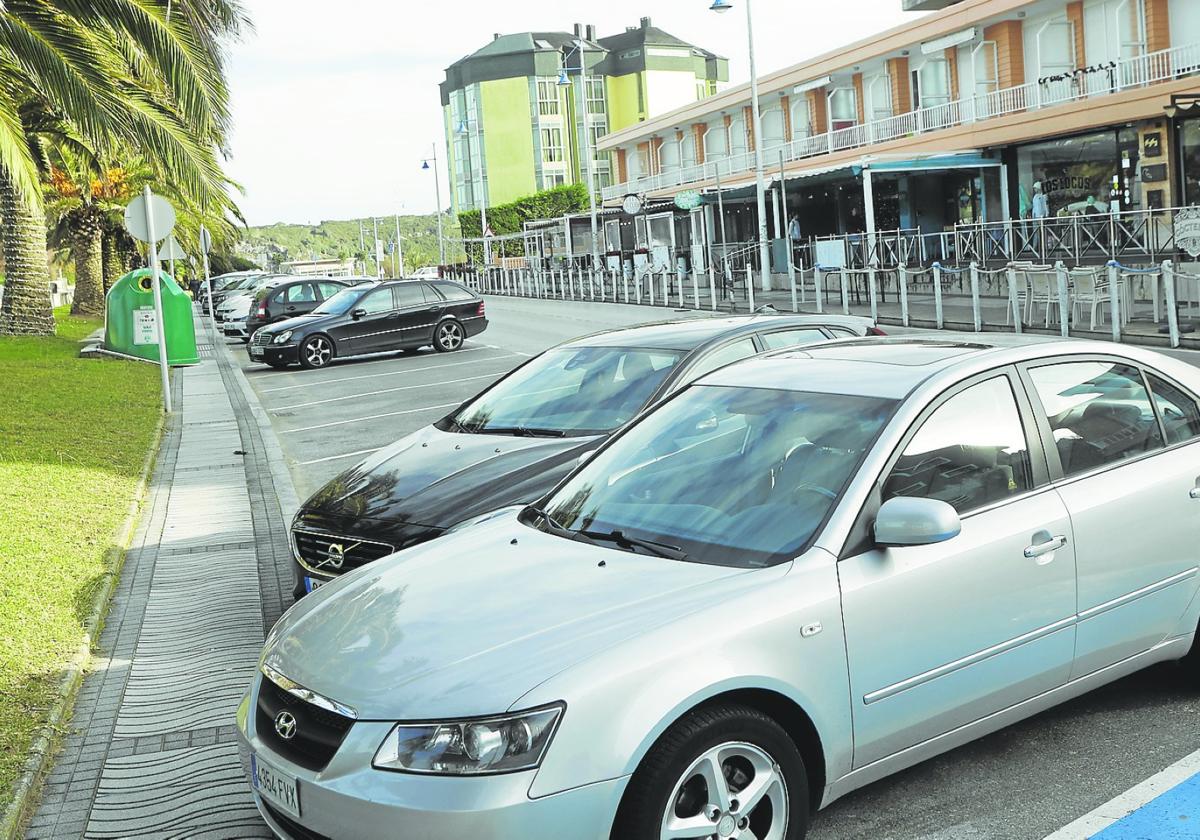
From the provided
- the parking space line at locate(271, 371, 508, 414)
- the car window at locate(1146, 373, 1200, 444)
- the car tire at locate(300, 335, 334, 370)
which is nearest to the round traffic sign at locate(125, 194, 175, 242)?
the parking space line at locate(271, 371, 508, 414)

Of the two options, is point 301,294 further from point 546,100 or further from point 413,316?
point 546,100

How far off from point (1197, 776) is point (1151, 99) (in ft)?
88.4

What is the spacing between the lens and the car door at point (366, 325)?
78.8ft

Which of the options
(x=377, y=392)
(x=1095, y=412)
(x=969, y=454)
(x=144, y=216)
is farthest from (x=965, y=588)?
(x=377, y=392)

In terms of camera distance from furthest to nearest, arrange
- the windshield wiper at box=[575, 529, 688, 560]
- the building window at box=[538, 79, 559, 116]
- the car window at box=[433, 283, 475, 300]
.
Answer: the building window at box=[538, 79, 559, 116] → the car window at box=[433, 283, 475, 300] → the windshield wiper at box=[575, 529, 688, 560]

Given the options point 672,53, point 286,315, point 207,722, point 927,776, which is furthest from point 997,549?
point 672,53

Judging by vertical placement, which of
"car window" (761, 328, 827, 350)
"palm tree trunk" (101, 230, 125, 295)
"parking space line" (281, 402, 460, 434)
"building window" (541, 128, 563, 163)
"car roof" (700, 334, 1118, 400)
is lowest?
"parking space line" (281, 402, 460, 434)

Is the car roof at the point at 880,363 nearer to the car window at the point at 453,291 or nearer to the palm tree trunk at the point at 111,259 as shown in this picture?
the car window at the point at 453,291

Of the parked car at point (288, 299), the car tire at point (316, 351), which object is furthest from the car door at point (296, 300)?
the car tire at point (316, 351)

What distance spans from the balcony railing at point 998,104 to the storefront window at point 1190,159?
1431 mm

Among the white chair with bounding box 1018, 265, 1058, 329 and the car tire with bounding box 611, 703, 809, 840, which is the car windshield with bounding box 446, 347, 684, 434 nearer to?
the car tire with bounding box 611, 703, 809, 840

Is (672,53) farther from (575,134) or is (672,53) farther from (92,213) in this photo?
(92,213)

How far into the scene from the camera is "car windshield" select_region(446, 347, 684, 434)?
7312mm

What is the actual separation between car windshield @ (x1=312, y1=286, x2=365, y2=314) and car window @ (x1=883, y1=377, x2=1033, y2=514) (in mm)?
20916
